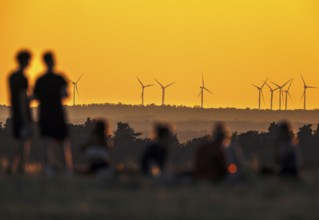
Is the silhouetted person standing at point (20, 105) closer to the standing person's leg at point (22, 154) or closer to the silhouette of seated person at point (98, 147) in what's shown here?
the standing person's leg at point (22, 154)

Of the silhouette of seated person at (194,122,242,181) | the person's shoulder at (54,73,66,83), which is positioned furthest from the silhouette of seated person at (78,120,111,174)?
the silhouette of seated person at (194,122,242,181)

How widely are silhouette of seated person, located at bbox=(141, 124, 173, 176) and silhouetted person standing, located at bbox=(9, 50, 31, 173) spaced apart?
8.10 ft

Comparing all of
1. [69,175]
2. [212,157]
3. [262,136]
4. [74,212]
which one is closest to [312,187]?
[212,157]

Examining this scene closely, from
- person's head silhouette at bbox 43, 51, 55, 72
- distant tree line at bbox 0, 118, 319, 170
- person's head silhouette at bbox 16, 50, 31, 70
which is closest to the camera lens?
person's head silhouette at bbox 43, 51, 55, 72

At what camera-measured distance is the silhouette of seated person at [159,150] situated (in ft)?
108

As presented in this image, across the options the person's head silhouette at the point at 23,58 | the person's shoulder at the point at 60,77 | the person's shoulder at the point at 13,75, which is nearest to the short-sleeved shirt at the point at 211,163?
the person's shoulder at the point at 60,77

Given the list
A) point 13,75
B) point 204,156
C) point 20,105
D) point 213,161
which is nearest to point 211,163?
point 213,161

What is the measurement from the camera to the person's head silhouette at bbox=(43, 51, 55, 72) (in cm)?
3338

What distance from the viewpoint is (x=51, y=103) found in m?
33.8

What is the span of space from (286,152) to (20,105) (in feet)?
17.9

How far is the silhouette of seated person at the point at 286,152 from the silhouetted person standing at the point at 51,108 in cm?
423

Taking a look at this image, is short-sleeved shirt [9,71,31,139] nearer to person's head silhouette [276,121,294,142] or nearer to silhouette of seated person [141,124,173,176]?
silhouette of seated person [141,124,173,176]

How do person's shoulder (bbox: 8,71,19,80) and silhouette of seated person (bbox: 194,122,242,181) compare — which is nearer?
silhouette of seated person (bbox: 194,122,242,181)

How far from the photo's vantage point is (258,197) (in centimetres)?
3050
